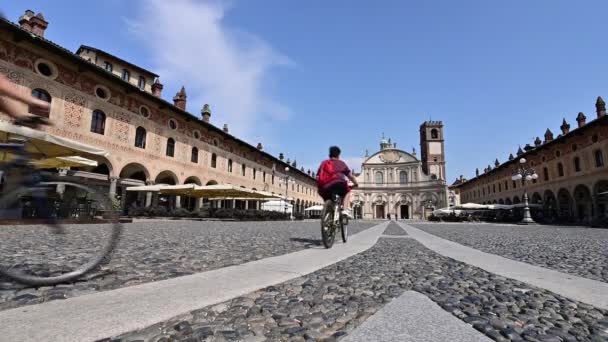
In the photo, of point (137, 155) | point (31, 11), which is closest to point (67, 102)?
point (137, 155)

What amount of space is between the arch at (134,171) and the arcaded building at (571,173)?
26.3 meters

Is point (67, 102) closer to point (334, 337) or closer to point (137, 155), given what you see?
point (137, 155)

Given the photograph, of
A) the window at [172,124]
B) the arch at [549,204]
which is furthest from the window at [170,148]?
the arch at [549,204]

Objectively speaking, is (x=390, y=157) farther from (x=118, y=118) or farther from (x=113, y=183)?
(x=113, y=183)

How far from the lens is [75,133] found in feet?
53.0

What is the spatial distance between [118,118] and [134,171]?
15.8 ft

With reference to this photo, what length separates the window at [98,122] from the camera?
57.0 ft

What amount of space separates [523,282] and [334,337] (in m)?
2.30

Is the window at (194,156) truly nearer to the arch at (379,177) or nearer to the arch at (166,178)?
the arch at (166,178)

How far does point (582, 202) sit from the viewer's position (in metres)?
30.9

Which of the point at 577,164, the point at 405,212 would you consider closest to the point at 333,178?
the point at 577,164

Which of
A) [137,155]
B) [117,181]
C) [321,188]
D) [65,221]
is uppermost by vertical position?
[137,155]

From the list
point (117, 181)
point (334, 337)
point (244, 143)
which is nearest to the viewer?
point (334, 337)

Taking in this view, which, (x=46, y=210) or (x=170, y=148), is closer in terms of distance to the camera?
(x=46, y=210)
